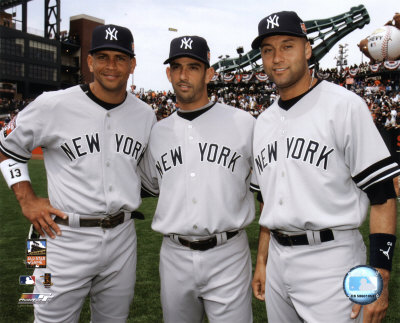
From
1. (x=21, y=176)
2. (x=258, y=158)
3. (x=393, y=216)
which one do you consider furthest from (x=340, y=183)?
(x=21, y=176)

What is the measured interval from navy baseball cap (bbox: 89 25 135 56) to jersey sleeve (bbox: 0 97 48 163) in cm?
62

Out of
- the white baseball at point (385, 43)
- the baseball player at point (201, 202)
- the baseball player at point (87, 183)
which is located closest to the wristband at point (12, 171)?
the baseball player at point (87, 183)

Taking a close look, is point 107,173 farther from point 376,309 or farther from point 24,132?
point 376,309

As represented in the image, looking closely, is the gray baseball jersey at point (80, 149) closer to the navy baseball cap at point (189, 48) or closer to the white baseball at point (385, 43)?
the navy baseball cap at point (189, 48)

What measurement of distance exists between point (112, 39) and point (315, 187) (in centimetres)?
187

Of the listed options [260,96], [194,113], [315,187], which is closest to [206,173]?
[194,113]

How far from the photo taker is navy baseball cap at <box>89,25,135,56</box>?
3.07 m

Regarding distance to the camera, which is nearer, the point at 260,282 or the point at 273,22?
the point at 273,22

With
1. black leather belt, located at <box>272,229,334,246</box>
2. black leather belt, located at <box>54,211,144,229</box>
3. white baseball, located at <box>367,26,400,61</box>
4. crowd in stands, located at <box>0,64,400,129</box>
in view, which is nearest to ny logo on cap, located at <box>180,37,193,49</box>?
black leather belt, located at <box>54,211,144,229</box>

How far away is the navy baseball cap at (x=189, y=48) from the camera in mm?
3029

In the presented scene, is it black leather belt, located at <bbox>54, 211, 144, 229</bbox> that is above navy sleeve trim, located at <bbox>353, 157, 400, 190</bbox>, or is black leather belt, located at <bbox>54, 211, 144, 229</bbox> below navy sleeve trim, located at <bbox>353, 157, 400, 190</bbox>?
below

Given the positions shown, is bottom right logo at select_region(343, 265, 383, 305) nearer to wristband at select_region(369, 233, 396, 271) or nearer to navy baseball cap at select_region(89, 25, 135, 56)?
wristband at select_region(369, 233, 396, 271)

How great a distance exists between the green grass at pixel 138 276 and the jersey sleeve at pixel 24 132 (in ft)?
7.19

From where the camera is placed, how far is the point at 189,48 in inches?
119
